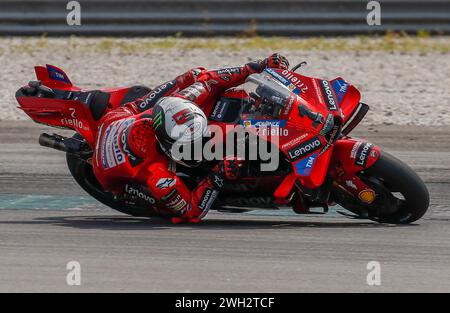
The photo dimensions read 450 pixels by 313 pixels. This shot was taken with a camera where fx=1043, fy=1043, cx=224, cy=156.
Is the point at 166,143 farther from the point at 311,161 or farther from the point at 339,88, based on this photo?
the point at 339,88

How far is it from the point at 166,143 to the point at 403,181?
66.3 inches

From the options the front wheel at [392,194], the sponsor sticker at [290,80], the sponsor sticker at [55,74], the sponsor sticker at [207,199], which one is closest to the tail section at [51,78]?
the sponsor sticker at [55,74]

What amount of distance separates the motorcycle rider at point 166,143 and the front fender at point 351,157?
0.72 m

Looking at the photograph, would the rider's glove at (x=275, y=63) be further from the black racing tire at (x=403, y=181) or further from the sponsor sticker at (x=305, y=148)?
the black racing tire at (x=403, y=181)

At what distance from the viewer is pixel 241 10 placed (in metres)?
15.8

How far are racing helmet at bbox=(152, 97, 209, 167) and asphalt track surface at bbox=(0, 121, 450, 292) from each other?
0.56 m

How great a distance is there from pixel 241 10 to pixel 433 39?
117 inches

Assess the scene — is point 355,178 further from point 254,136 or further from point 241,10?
point 241,10

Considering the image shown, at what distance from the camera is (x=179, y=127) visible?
728cm

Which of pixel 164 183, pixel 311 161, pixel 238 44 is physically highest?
pixel 238 44

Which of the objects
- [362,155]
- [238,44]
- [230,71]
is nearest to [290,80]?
[230,71]

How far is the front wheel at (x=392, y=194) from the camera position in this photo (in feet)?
23.5

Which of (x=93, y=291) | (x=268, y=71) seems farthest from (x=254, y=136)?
(x=93, y=291)

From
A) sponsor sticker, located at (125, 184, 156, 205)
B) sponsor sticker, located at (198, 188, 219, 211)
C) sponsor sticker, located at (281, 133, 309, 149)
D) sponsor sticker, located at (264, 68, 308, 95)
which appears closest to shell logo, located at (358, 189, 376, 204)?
sponsor sticker, located at (281, 133, 309, 149)
